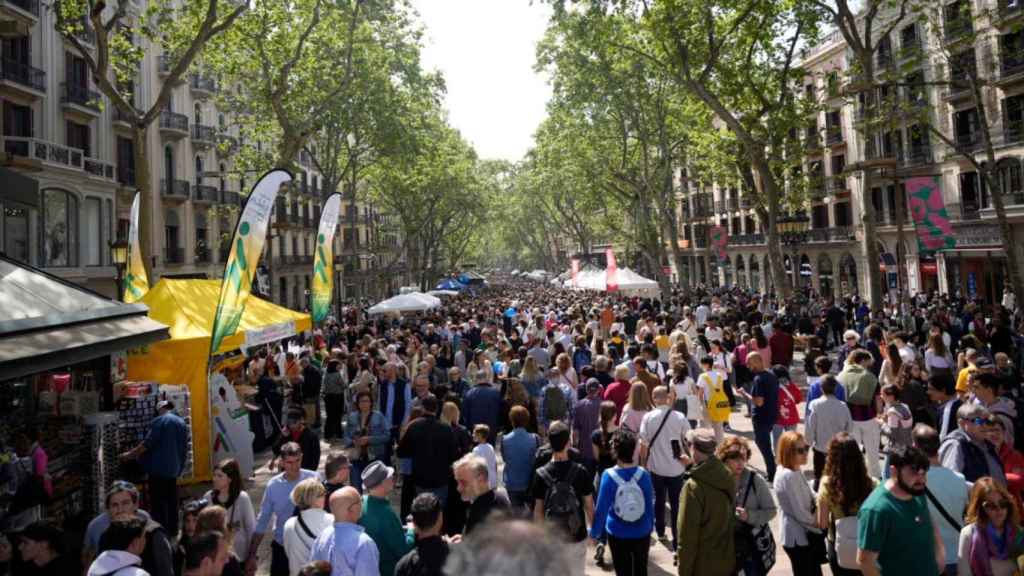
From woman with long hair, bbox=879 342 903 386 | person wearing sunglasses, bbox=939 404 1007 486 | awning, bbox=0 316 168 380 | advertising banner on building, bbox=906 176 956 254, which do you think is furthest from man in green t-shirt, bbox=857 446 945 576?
advertising banner on building, bbox=906 176 956 254

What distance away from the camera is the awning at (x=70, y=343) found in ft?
15.9

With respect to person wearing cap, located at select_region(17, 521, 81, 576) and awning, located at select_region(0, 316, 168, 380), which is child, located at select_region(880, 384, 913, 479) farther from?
awning, located at select_region(0, 316, 168, 380)

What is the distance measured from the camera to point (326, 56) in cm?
1933

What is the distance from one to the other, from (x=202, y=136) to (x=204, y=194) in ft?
9.91

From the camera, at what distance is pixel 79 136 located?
1022 inches

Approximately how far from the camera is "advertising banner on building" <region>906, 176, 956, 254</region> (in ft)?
47.9

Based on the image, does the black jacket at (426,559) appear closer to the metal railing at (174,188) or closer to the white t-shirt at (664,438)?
the white t-shirt at (664,438)

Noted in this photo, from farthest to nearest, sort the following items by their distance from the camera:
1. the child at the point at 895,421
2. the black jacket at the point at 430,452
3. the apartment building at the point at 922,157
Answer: the apartment building at the point at 922,157 < the child at the point at 895,421 < the black jacket at the point at 430,452

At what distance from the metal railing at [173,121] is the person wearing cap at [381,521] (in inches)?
1256

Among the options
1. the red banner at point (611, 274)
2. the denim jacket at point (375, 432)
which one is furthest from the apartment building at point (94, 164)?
the denim jacket at point (375, 432)

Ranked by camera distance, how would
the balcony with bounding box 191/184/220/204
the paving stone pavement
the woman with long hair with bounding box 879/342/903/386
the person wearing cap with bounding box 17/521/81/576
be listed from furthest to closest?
the balcony with bounding box 191/184/220/204, the woman with long hair with bounding box 879/342/903/386, the paving stone pavement, the person wearing cap with bounding box 17/521/81/576

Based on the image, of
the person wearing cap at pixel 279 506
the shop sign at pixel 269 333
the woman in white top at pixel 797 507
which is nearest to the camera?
the woman in white top at pixel 797 507

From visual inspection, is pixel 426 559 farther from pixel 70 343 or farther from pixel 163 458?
pixel 163 458

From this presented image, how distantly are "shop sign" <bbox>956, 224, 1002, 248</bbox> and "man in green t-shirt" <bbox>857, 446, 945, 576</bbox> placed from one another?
2796cm
